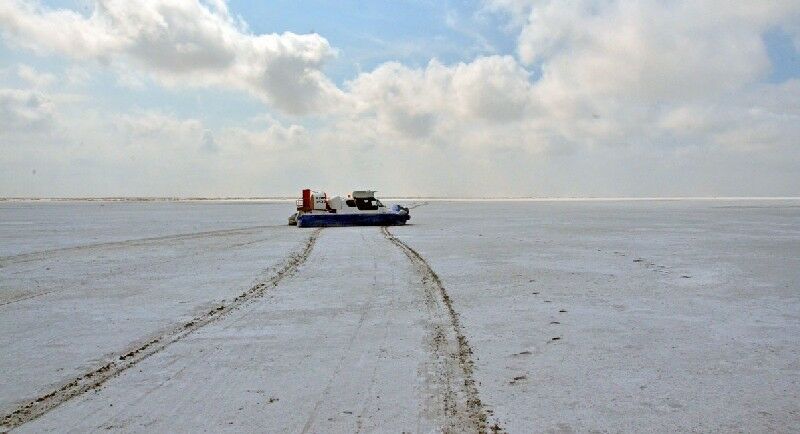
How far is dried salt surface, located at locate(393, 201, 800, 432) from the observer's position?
4.48 meters

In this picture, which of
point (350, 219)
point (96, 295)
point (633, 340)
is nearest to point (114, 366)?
point (96, 295)

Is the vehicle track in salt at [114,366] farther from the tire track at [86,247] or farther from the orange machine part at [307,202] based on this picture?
the orange machine part at [307,202]

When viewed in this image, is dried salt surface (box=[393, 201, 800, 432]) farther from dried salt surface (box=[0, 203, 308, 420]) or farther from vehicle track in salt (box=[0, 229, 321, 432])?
dried salt surface (box=[0, 203, 308, 420])

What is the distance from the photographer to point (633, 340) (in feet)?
21.5

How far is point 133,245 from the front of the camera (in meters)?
18.5

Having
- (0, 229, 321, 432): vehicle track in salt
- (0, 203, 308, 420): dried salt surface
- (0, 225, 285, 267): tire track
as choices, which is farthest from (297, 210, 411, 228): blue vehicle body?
(0, 229, 321, 432): vehicle track in salt

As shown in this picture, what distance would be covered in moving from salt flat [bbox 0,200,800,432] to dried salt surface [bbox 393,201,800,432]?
3 cm

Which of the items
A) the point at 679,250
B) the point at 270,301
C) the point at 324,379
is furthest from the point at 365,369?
the point at 679,250

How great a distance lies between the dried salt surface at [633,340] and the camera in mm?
4480

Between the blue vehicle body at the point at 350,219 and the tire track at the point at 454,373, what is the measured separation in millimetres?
18185

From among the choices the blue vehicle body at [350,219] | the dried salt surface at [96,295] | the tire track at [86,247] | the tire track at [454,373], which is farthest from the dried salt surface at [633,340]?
the blue vehicle body at [350,219]

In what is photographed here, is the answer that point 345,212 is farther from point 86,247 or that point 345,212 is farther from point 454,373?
point 454,373

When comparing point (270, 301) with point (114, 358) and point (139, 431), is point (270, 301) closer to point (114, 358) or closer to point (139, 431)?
point (114, 358)

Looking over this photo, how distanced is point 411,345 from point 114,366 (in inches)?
117
